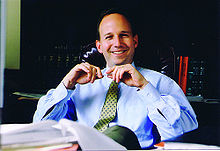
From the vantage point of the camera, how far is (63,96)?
1156 mm

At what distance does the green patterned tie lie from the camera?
1.13m

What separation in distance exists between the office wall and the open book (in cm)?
60

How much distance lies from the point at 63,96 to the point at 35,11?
476 millimetres

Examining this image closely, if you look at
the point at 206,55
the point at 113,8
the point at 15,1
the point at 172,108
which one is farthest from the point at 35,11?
the point at 206,55

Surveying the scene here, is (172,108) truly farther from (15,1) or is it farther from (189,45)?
(15,1)

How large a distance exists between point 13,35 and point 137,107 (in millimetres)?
701

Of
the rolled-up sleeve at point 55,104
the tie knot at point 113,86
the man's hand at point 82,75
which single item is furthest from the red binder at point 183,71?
the rolled-up sleeve at point 55,104

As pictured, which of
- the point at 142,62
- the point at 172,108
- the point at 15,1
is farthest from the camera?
the point at 142,62

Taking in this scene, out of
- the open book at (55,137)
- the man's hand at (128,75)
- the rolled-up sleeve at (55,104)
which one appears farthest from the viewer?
the rolled-up sleeve at (55,104)

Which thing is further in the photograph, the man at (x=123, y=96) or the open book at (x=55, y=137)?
the man at (x=123, y=96)

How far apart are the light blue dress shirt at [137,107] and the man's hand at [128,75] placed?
0.14 ft

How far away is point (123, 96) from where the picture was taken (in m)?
1.21

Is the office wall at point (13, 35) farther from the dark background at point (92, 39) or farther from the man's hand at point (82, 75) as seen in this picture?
the man's hand at point (82, 75)

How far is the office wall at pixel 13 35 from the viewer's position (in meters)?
1.19
